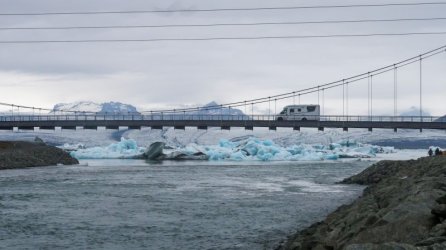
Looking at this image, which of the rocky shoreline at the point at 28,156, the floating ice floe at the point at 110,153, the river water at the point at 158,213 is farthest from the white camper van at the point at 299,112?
the river water at the point at 158,213

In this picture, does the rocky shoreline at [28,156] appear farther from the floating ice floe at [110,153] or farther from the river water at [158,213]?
the floating ice floe at [110,153]

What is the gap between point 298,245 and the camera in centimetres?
1095

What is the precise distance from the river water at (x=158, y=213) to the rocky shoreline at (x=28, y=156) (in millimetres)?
17071

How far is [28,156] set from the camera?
50094 mm

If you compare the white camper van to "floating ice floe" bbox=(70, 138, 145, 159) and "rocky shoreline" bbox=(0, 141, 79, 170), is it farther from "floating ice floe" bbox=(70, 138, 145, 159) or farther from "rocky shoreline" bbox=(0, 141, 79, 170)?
"rocky shoreline" bbox=(0, 141, 79, 170)

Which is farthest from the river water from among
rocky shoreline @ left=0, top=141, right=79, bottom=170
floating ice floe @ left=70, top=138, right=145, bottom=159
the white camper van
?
floating ice floe @ left=70, top=138, right=145, bottom=159

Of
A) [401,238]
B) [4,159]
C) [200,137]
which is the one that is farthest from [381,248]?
[200,137]

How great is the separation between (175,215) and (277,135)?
181418 millimetres

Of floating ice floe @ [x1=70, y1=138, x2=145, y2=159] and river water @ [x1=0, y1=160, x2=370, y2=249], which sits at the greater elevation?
river water @ [x1=0, y1=160, x2=370, y2=249]

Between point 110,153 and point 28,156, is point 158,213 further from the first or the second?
point 110,153

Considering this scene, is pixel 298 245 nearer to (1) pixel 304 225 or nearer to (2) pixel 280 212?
(1) pixel 304 225

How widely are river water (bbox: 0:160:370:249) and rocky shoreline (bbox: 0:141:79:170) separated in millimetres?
17071

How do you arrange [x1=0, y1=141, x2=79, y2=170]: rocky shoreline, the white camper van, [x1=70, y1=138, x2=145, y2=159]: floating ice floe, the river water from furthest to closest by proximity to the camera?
[x1=70, y1=138, x2=145, y2=159]: floating ice floe
the white camper van
[x1=0, y1=141, x2=79, y2=170]: rocky shoreline
the river water

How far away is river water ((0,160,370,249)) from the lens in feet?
44.5
